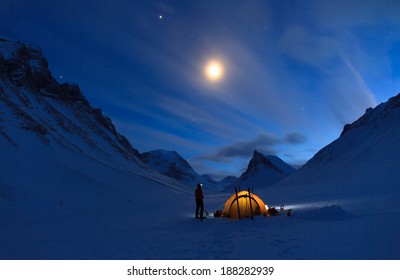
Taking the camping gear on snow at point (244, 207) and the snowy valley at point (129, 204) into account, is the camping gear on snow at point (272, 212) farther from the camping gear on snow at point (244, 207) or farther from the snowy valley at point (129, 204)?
the snowy valley at point (129, 204)

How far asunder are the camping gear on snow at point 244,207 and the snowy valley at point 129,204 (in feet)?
2.54

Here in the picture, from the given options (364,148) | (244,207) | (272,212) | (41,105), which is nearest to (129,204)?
(244,207)

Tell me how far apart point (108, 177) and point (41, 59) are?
7403cm

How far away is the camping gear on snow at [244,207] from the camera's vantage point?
19062 millimetres

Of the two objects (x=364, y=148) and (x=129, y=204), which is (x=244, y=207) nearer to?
(x=129, y=204)

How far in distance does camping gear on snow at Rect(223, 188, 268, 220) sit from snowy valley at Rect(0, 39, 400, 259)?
30.5 inches

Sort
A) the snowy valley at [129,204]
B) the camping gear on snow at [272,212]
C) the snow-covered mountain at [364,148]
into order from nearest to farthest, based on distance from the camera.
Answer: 1. the snowy valley at [129,204]
2. the camping gear on snow at [272,212]
3. the snow-covered mountain at [364,148]

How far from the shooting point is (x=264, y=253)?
32.2 ft

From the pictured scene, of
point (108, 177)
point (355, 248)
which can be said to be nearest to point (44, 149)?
point (108, 177)

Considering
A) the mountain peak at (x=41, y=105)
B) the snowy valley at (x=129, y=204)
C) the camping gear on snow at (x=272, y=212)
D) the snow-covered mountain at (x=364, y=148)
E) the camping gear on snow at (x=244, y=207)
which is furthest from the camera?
the snow-covered mountain at (x=364, y=148)

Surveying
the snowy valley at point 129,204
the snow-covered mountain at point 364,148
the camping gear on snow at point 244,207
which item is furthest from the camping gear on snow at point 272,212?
the snow-covered mountain at point 364,148

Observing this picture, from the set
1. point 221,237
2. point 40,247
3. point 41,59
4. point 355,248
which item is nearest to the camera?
point 355,248
